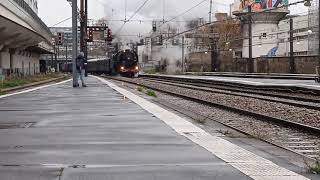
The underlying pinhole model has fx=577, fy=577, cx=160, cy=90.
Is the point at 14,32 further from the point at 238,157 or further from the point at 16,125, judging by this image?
the point at 238,157

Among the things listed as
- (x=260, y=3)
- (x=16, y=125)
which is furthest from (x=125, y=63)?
(x=16, y=125)

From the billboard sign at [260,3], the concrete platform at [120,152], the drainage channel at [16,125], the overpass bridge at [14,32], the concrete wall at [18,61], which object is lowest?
the drainage channel at [16,125]

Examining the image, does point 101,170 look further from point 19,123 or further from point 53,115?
point 53,115

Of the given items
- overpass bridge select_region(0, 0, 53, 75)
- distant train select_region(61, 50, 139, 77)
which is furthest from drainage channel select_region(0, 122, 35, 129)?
distant train select_region(61, 50, 139, 77)

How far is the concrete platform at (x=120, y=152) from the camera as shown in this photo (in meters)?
6.71

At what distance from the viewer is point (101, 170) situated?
6.84 metres

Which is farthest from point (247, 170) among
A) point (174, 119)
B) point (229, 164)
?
point (174, 119)

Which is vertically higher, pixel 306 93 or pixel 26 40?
pixel 26 40

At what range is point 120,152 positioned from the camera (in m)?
8.23

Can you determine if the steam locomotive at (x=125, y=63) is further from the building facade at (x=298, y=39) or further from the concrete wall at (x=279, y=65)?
the building facade at (x=298, y=39)

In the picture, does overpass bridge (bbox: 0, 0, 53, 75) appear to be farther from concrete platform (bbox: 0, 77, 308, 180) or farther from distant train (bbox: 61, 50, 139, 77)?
concrete platform (bbox: 0, 77, 308, 180)

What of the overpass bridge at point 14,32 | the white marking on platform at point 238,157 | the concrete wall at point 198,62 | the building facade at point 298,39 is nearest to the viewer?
the white marking on platform at point 238,157

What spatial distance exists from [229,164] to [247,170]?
408 mm

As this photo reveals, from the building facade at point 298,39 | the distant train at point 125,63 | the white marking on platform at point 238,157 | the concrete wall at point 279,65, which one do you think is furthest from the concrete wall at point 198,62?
the white marking on platform at point 238,157
